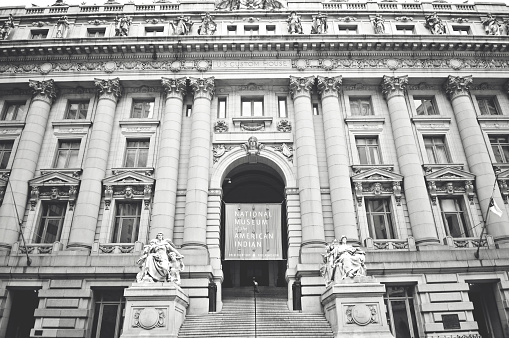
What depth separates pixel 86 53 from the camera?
1078 inches

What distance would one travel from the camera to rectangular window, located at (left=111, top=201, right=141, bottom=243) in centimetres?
2328

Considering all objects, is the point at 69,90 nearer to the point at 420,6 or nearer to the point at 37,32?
the point at 37,32

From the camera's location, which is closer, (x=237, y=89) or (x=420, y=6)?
(x=237, y=89)

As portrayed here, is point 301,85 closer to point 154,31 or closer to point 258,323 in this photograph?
point 154,31

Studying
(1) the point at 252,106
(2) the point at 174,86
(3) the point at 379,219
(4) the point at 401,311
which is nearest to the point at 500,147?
(3) the point at 379,219

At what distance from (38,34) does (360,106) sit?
26.7m

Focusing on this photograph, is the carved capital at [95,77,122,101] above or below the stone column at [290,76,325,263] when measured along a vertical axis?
above

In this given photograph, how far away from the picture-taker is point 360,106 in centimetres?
2794

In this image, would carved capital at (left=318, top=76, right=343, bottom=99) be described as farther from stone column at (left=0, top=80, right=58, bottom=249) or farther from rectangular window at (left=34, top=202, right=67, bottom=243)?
stone column at (left=0, top=80, right=58, bottom=249)

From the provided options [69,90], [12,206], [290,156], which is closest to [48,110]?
[69,90]

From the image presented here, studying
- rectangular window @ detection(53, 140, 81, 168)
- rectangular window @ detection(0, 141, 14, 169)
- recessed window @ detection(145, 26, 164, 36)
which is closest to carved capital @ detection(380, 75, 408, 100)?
recessed window @ detection(145, 26, 164, 36)

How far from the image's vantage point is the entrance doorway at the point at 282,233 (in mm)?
30375

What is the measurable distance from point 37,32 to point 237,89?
17359 millimetres

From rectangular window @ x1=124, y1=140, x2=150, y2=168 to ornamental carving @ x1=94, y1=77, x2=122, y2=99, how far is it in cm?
387
